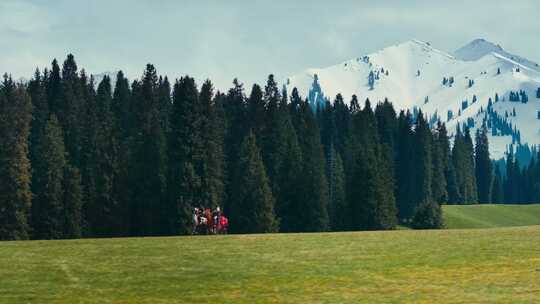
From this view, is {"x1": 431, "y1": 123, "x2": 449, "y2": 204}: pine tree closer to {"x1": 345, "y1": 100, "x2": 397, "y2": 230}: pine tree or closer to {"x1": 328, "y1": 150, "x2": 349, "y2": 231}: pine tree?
{"x1": 328, "y1": 150, "x2": 349, "y2": 231}: pine tree

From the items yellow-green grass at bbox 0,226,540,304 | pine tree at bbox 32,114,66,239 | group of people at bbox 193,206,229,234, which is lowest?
yellow-green grass at bbox 0,226,540,304

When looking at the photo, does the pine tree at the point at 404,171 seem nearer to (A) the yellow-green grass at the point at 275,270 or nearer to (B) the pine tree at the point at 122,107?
(B) the pine tree at the point at 122,107

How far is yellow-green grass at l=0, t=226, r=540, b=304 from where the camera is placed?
1233 inches

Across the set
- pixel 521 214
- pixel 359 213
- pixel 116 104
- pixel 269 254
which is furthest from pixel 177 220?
pixel 521 214

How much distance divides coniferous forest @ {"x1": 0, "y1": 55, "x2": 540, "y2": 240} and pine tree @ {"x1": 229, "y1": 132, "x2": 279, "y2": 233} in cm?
13

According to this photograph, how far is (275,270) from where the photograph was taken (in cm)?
3581

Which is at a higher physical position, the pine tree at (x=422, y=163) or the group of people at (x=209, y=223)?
the pine tree at (x=422, y=163)

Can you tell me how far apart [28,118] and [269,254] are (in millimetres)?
66383

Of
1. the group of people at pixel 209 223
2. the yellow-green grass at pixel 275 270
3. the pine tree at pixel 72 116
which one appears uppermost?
the pine tree at pixel 72 116

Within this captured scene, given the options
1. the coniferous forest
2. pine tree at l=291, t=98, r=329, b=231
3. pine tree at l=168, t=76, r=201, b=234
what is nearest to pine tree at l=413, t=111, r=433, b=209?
the coniferous forest

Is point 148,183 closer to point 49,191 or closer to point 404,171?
point 49,191

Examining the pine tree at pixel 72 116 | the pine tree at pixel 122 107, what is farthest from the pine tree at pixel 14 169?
the pine tree at pixel 122 107

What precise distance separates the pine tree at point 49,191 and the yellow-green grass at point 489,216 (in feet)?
234

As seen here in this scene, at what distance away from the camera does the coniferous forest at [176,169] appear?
9325cm
